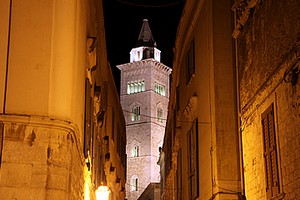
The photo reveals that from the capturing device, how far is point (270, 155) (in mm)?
11961

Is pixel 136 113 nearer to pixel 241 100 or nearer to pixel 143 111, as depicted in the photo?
pixel 143 111

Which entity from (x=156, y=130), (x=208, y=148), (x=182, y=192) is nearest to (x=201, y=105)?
(x=208, y=148)

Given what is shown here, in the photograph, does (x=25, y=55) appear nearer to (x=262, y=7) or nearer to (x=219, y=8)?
(x=262, y=7)

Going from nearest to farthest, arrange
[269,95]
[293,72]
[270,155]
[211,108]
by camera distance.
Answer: [293,72] < [270,155] < [269,95] < [211,108]

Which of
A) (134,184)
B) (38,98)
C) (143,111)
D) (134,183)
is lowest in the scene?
(38,98)

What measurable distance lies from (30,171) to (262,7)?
662 cm

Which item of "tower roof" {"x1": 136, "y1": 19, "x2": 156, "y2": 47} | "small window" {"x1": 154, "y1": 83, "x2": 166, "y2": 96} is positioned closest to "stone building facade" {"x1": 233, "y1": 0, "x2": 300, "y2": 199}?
"small window" {"x1": 154, "y1": 83, "x2": 166, "y2": 96}

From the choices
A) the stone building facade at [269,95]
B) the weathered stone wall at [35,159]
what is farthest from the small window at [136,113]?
the weathered stone wall at [35,159]

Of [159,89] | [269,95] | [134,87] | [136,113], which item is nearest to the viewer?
[269,95]

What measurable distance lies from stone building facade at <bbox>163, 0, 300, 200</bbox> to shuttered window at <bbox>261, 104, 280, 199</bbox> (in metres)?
0.02

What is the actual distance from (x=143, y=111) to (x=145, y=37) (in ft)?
51.9

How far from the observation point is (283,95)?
11.3 metres

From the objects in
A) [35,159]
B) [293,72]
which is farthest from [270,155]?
[35,159]

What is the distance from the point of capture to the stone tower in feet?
276
